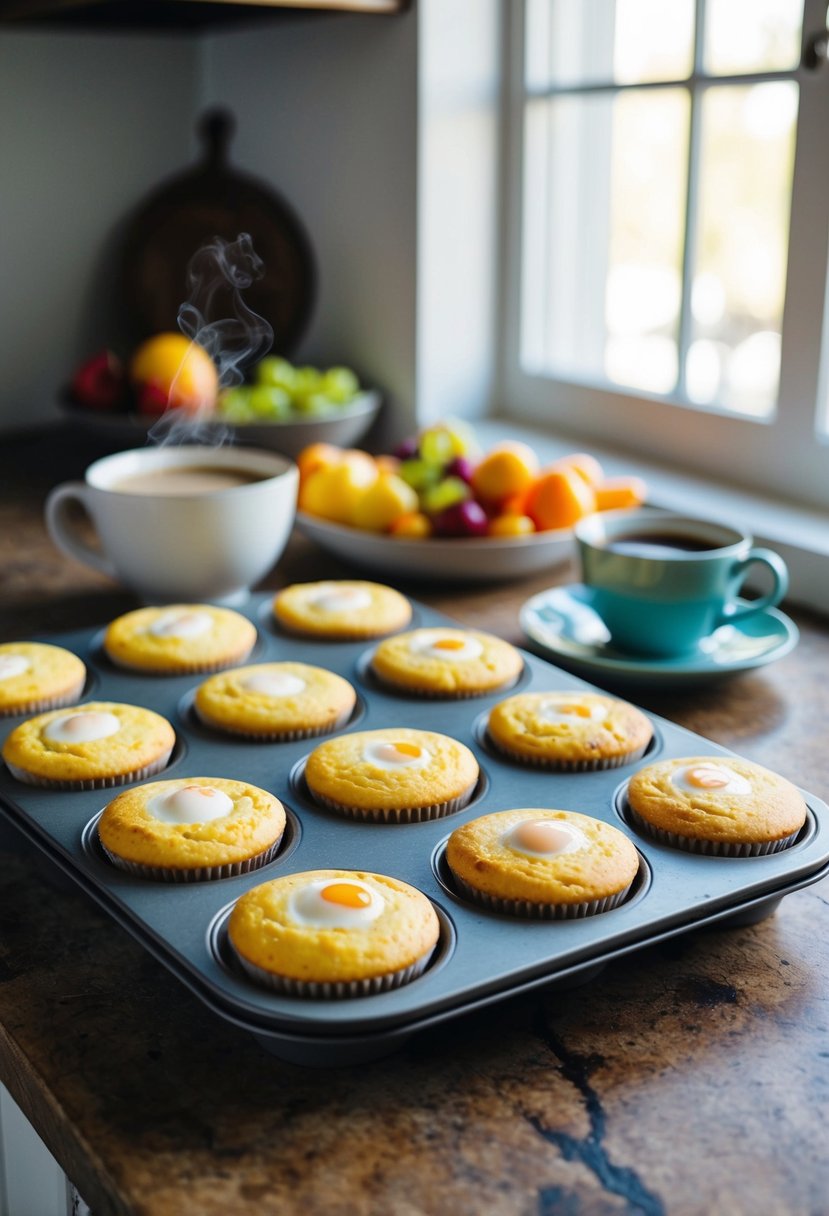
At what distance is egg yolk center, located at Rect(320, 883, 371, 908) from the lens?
2.25ft

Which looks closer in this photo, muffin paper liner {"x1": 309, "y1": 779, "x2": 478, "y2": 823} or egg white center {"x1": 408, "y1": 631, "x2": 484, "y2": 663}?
muffin paper liner {"x1": 309, "y1": 779, "x2": 478, "y2": 823}

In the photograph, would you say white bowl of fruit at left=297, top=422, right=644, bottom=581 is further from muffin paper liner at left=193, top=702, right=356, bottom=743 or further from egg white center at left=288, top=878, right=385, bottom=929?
egg white center at left=288, top=878, right=385, bottom=929

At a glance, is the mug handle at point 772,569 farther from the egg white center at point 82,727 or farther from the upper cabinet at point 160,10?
the upper cabinet at point 160,10

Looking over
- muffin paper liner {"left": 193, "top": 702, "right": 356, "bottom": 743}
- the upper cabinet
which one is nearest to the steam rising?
the upper cabinet

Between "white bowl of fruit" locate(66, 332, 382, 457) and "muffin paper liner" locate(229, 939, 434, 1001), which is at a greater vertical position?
"white bowl of fruit" locate(66, 332, 382, 457)

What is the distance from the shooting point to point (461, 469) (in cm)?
143

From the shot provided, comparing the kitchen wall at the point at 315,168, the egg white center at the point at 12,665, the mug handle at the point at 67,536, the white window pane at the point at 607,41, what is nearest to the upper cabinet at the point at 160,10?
the kitchen wall at the point at 315,168

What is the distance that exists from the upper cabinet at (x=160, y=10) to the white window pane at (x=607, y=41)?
0.19 metres

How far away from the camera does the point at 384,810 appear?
81 cm

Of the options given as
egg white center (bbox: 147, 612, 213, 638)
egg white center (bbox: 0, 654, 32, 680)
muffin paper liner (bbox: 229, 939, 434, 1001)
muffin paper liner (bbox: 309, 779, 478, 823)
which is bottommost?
muffin paper liner (bbox: 229, 939, 434, 1001)

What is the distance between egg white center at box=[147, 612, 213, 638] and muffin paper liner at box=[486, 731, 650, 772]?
1.04 ft

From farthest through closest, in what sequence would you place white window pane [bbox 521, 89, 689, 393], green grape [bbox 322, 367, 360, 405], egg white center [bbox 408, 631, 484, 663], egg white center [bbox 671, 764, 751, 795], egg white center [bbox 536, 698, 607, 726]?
green grape [bbox 322, 367, 360, 405] → white window pane [bbox 521, 89, 689, 393] → egg white center [bbox 408, 631, 484, 663] → egg white center [bbox 536, 698, 607, 726] → egg white center [bbox 671, 764, 751, 795]

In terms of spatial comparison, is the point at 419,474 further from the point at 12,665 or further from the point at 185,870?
the point at 185,870

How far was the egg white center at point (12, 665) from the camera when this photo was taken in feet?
3.25
